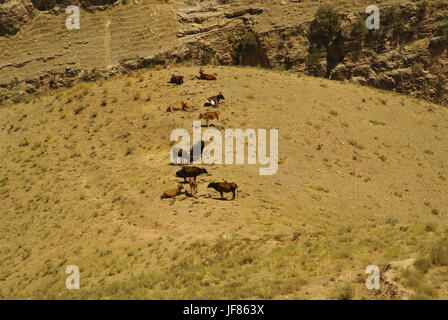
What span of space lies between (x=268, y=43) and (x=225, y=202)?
29.3 meters

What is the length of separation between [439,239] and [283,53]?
108 feet

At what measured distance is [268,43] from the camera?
141 ft

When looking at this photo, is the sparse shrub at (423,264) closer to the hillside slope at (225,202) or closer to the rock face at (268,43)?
the hillside slope at (225,202)

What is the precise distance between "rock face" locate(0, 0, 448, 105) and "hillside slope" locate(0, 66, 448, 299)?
4383 millimetres

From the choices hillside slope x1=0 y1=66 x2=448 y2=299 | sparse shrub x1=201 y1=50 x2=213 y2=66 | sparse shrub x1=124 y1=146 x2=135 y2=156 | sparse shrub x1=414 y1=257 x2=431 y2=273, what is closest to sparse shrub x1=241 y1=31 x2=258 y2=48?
sparse shrub x1=201 y1=50 x2=213 y2=66

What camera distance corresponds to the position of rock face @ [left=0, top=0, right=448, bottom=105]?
39.3 meters

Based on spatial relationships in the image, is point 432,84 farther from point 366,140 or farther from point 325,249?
point 325,249

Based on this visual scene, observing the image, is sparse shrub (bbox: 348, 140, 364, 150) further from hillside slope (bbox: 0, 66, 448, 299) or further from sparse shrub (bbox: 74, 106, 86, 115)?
sparse shrub (bbox: 74, 106, 86, 115)

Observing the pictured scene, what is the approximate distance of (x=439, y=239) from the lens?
12.2 meters

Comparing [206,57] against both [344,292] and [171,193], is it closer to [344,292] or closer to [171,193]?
[171,193]

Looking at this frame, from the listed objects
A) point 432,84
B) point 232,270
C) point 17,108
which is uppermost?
point 432,84

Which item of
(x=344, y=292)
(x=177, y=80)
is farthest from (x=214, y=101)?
(x=344, y=292)

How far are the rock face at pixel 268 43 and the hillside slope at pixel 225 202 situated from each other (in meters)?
4.38
